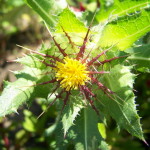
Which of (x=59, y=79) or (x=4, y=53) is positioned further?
(x=4, y=53)

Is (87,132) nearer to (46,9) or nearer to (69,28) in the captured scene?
(69,28)

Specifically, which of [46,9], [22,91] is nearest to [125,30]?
[46,9]

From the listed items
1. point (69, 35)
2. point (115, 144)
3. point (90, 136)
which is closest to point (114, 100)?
point (90, 136)

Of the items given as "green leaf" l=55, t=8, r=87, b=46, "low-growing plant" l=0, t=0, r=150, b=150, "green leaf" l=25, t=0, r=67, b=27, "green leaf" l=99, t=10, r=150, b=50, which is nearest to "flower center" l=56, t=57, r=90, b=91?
"low-growing plant" l=0, t=0, r=150, b=150

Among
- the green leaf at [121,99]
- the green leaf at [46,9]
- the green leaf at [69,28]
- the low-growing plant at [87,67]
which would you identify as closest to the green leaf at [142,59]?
the low-growing plant at [87,67]

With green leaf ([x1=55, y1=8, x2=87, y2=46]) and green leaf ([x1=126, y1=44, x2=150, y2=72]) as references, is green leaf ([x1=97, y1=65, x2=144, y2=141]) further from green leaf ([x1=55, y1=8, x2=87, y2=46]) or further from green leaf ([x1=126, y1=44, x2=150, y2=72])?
green leaf ([x1=55, y1=8, x2=87, y2=46])

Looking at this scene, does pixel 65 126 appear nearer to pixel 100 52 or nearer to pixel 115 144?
pixel 100 52
